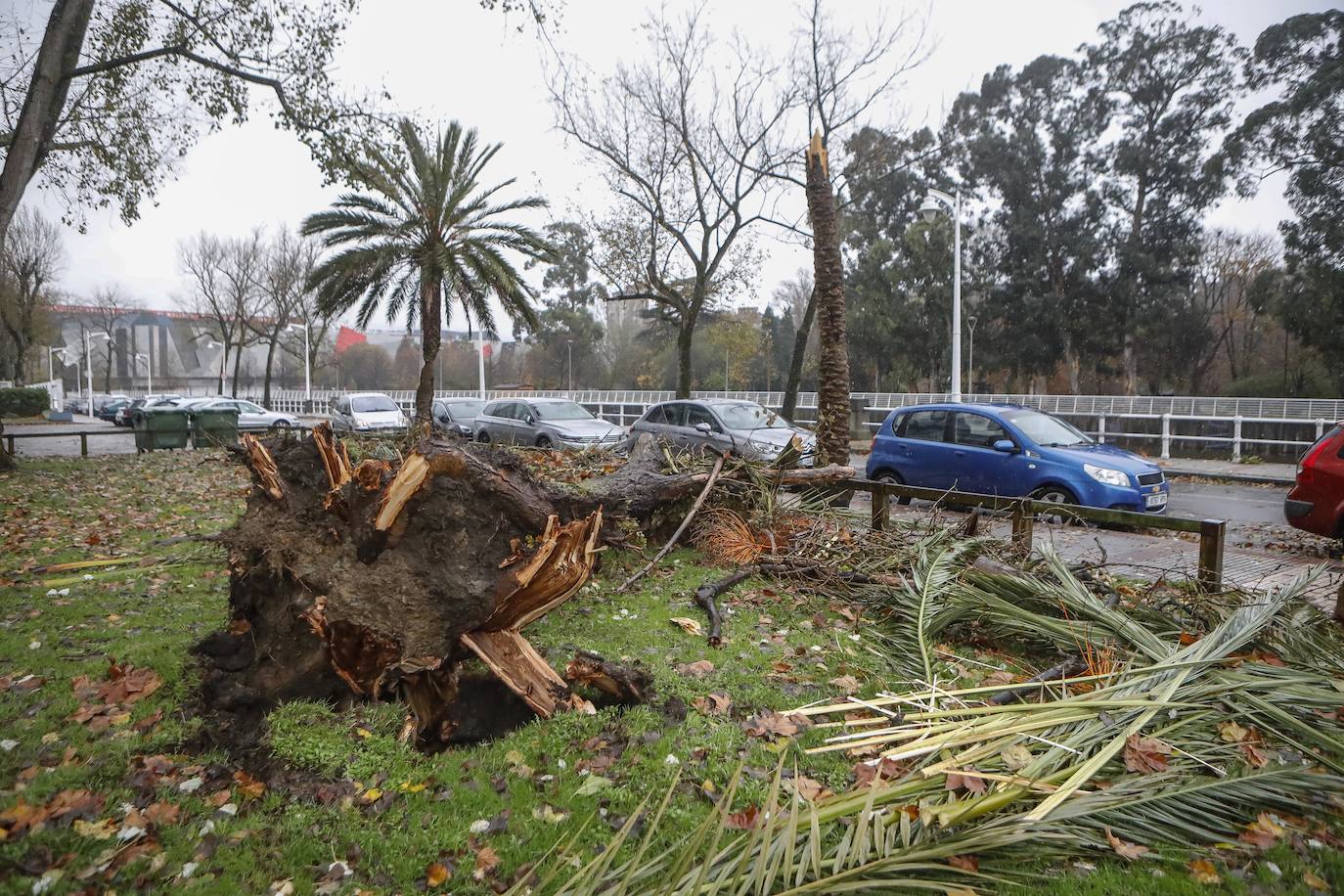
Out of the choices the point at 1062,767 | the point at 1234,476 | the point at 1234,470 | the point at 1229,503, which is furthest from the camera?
the point at 1234,470

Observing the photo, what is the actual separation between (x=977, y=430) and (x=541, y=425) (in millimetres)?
10023

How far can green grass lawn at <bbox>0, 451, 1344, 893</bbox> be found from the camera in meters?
2.69

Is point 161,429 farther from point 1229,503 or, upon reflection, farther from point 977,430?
point 1229,503

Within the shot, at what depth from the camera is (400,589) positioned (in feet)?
13.8

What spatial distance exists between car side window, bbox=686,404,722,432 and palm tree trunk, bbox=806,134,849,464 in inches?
165

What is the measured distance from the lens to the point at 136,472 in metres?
13.8

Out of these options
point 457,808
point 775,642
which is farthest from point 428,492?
point 775,642

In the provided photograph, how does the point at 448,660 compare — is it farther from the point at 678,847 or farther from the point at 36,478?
the point at 36,478

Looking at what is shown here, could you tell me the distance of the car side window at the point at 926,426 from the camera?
34.3ft

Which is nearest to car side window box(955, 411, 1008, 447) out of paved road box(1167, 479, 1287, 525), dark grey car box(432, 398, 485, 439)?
paved road box(1167, 479, 1287, 525)

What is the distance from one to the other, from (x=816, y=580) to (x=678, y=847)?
11.8 feet

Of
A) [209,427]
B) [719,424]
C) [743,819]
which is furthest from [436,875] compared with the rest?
[209,427]

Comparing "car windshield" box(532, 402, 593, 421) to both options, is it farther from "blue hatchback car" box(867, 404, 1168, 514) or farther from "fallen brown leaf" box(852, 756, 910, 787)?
"fallen brown leaf" box(852, 756, 910, 787)

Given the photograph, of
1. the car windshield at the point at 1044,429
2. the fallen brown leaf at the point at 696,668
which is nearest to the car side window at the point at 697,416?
the car windshield at the point at 1044,429
